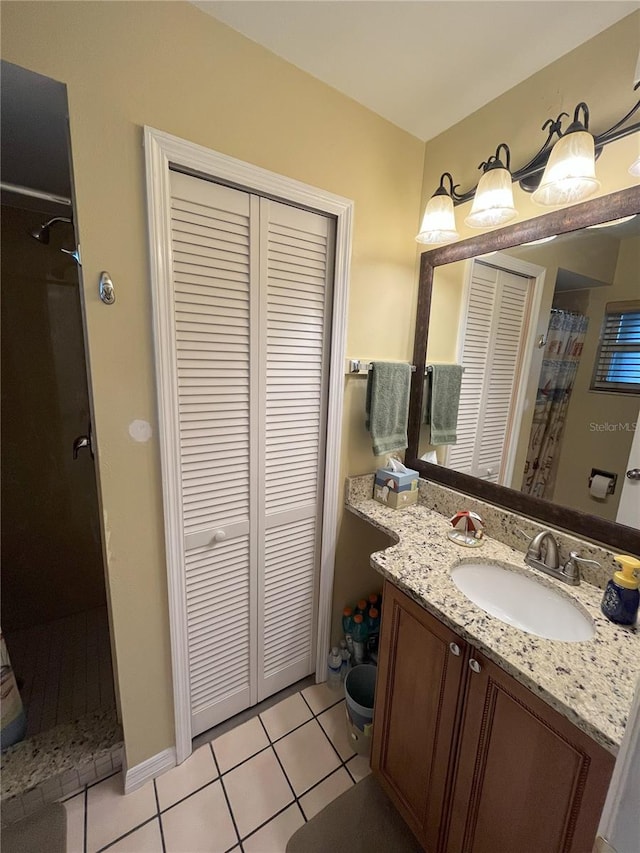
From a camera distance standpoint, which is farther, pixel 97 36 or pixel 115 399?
pixel 115 399

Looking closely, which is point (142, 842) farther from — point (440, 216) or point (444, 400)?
point (440, 216)

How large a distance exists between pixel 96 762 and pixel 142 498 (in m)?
1.02

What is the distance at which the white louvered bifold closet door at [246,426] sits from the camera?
110cm

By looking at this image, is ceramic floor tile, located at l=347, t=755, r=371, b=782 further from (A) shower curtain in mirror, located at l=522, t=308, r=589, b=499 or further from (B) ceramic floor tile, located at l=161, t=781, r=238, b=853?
(A) shower curtain in mirror, located at l=522, t=308, r=589, b=499

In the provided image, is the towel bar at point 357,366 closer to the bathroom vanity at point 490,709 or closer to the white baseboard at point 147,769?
the bathroom vanity at point 490,709

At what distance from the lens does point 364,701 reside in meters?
1.44

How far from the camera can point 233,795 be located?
47.8 inches

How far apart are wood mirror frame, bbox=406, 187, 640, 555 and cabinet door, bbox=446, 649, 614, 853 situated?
0.55 meters

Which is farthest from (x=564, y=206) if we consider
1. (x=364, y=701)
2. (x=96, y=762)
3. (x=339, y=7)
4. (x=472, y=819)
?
(x=96, y=762)

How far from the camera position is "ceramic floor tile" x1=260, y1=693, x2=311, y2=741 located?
1435mm

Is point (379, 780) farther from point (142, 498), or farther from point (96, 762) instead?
point (142, 498)

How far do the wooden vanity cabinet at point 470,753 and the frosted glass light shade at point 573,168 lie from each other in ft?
4.18

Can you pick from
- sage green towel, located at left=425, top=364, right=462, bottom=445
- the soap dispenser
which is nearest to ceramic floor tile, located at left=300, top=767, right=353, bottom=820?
the soap dispenser

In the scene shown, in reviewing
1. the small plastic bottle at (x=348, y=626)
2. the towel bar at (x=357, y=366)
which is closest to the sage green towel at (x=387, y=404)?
the towel bar at (x=357, y=366)
